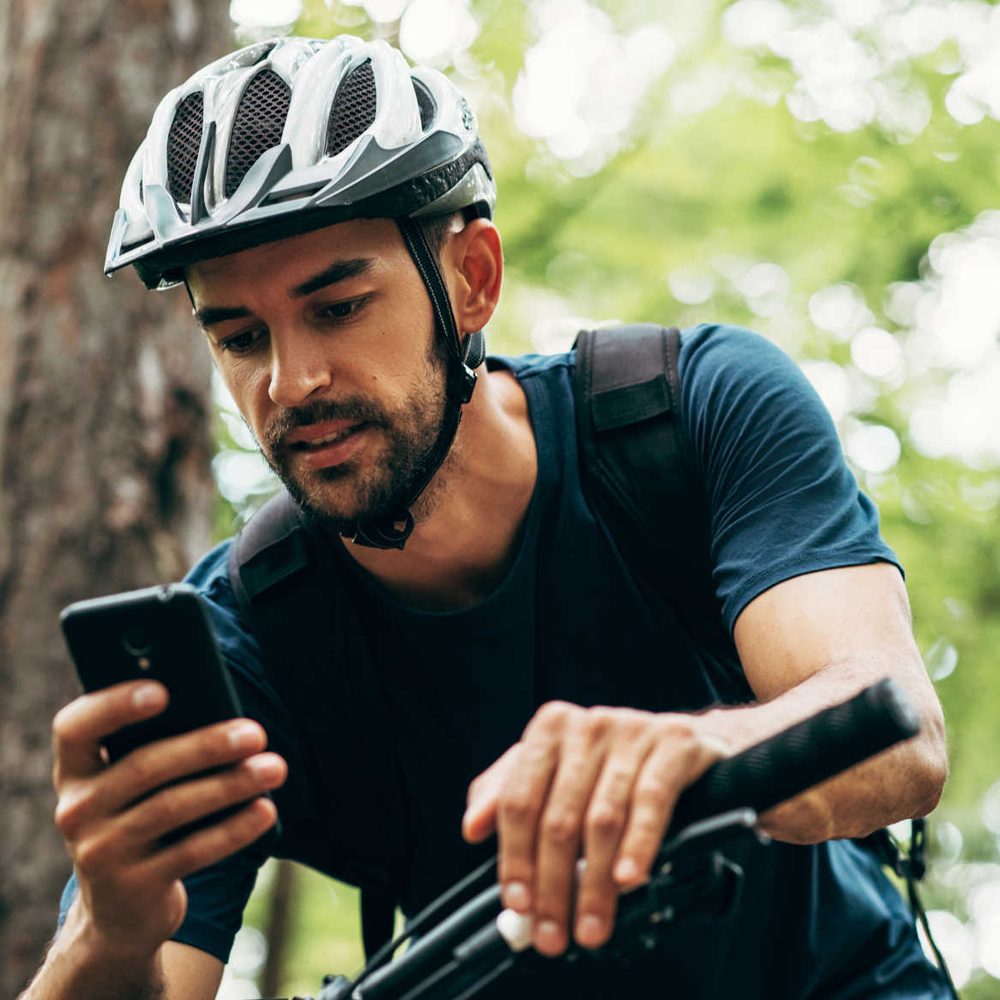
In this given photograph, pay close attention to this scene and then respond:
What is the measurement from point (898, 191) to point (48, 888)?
7900 mm

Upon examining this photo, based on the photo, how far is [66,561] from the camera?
468cm

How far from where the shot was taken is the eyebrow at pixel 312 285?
286 centimetres

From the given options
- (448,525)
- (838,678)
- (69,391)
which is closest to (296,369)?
(448,525)

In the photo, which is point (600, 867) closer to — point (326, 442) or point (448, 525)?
point (326, 442)

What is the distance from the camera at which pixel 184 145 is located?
10.2 feet

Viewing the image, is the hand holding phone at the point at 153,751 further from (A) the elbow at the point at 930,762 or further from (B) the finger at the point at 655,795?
(A) the elbow at the point at 930,762

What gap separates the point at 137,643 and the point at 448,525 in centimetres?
179

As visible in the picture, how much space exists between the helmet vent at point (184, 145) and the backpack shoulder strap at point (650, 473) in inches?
45.6

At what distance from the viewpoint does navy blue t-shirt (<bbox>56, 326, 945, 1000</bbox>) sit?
3.11 meters

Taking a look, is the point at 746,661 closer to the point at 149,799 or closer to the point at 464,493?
the point at 464,493

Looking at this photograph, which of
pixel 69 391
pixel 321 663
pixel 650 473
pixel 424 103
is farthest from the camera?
pixel 69 391

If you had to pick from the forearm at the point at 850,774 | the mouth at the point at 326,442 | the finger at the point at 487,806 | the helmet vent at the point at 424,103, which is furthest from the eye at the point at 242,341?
the finger at the point at 487,806

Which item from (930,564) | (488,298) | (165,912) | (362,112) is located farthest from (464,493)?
(930,564)

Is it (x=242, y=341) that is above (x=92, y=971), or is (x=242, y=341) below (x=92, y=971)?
above
